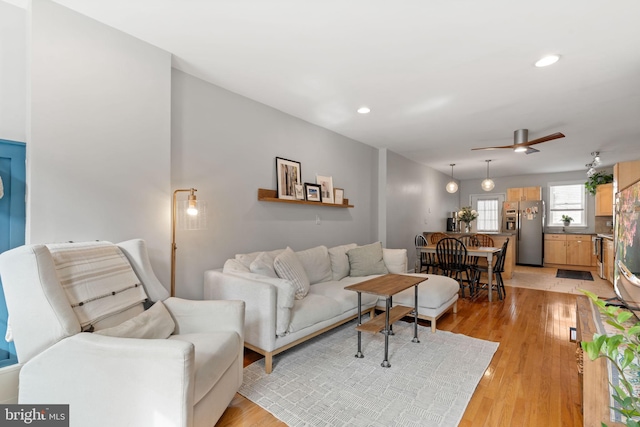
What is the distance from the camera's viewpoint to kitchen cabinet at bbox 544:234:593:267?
7309mm

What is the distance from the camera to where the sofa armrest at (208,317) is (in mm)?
1945

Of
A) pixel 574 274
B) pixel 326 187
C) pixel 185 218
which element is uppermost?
pixel 326 187

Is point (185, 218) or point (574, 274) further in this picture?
point (574, 274)

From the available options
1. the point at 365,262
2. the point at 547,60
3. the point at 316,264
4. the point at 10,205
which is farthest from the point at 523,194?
the point at 10,205

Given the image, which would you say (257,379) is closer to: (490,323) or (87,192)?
(87,192)

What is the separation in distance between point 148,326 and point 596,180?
353 inches

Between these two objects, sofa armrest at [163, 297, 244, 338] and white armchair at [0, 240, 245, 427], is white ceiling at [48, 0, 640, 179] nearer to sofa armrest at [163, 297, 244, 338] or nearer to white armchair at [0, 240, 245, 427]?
white armchair at [0, 240, 245, 427]

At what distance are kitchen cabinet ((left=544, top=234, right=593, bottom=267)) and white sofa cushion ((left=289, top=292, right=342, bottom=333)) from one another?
7.49 meters

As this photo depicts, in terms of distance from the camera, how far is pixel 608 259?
567 centimetres

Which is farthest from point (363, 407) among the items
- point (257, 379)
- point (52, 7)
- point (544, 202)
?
point (544, 202)

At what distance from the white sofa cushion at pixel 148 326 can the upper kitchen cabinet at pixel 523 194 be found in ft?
29.8

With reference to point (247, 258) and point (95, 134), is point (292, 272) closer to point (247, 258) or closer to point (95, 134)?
point (247, 258)

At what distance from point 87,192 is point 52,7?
119cm

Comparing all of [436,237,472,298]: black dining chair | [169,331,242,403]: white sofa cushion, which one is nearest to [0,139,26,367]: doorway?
[169,331,242,403]: white sofa cushion
